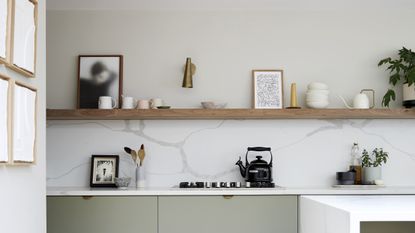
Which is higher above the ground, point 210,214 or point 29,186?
Result: point 29,186

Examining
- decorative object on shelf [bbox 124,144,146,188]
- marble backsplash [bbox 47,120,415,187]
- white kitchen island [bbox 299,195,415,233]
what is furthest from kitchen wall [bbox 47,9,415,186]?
white kitchen island [bbox 299,195,415,233]

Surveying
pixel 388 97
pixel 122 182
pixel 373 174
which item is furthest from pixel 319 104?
pixel 122 182

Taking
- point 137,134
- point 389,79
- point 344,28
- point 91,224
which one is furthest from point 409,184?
point 91,224

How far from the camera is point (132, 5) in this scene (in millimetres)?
4633

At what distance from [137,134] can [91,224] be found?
0.83 metres

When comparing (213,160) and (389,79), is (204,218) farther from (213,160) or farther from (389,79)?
(389,79)

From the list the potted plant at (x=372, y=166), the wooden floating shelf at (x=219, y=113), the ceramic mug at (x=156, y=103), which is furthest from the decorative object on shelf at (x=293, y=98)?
the ceramic mug at (x=156, y=103)

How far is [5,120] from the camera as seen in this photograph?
2.66 meters

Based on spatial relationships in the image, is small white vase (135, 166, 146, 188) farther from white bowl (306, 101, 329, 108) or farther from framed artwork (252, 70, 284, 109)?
white bowl (306, 101, 329, 108)

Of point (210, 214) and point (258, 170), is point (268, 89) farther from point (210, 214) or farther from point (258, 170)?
point (210, 214)

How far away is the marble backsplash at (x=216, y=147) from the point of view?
4.61 m

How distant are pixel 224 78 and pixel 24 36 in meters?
2.02

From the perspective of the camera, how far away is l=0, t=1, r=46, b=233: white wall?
273 cm

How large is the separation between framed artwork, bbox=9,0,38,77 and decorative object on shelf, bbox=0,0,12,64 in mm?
49
